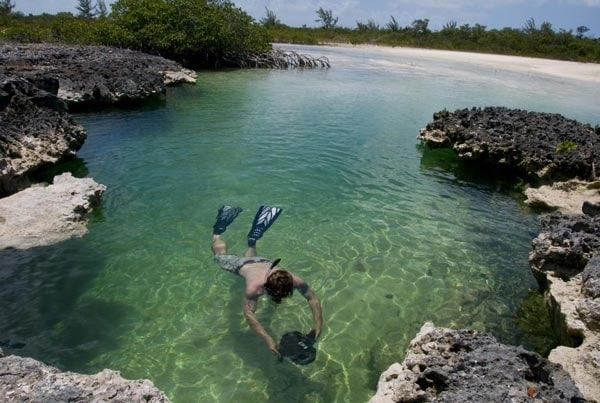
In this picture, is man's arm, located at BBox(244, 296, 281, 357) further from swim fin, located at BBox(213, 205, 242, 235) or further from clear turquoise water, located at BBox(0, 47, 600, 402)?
swim fin, located at BBox(213, 205, 242, 235)

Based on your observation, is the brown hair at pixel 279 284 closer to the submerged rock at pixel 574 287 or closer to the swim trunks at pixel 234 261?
the swim trunks at pixel 234 261

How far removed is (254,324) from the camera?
5719 mm

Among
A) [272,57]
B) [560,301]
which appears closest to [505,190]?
[560,301]

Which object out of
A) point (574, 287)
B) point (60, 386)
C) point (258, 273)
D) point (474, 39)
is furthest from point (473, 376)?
point (474, 39)

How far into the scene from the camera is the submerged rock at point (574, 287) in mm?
4516

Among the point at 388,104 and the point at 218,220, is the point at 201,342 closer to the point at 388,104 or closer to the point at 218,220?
the point at 218,220

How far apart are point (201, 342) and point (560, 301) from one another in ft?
16.2

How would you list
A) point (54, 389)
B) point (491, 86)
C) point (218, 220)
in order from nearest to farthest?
point (54, 389)
point (218, 220)
point (491, 86)

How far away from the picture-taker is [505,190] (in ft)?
40.3

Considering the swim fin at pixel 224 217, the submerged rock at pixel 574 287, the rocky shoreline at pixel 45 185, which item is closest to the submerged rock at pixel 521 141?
the submerged rock at pixel 574 287

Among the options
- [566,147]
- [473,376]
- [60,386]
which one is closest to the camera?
[60,386]

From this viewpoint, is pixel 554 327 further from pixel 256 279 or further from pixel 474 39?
pixel 474 39

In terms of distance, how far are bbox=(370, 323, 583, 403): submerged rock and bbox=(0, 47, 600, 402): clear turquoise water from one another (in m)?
1.21

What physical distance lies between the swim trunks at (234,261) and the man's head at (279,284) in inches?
51.1
